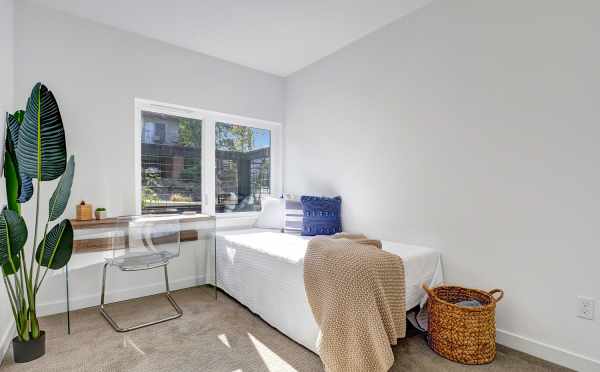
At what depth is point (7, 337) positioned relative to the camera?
1967mm

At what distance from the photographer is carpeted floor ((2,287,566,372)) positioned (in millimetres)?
1758

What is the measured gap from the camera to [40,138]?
1.75 metres

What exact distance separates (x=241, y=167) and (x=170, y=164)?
83cm

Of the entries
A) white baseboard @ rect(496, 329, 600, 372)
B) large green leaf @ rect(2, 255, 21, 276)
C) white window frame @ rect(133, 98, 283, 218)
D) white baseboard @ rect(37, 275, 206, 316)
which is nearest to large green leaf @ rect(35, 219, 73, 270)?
large green leaf @ rect(2, 255, 21, 276)

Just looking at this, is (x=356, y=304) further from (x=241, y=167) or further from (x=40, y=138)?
(x=241, y=167)

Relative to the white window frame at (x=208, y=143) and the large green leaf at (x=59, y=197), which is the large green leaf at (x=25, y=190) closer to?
the large green leaf at (x=59, y=197)

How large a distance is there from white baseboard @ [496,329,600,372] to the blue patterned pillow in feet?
4.99

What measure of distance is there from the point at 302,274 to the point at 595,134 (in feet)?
5.98

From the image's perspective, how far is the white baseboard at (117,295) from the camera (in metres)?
2.47

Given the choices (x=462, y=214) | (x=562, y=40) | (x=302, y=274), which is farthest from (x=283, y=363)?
(x=562, y=40)

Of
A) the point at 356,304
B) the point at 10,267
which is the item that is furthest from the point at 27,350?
the point at 356,304

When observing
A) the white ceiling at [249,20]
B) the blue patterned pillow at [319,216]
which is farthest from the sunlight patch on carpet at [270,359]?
the white ceiling at [249,20]

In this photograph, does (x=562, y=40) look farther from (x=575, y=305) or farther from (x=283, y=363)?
(x=283, y=363)

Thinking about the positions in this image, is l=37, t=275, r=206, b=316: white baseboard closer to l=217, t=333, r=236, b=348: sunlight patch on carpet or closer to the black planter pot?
the black planter pot
